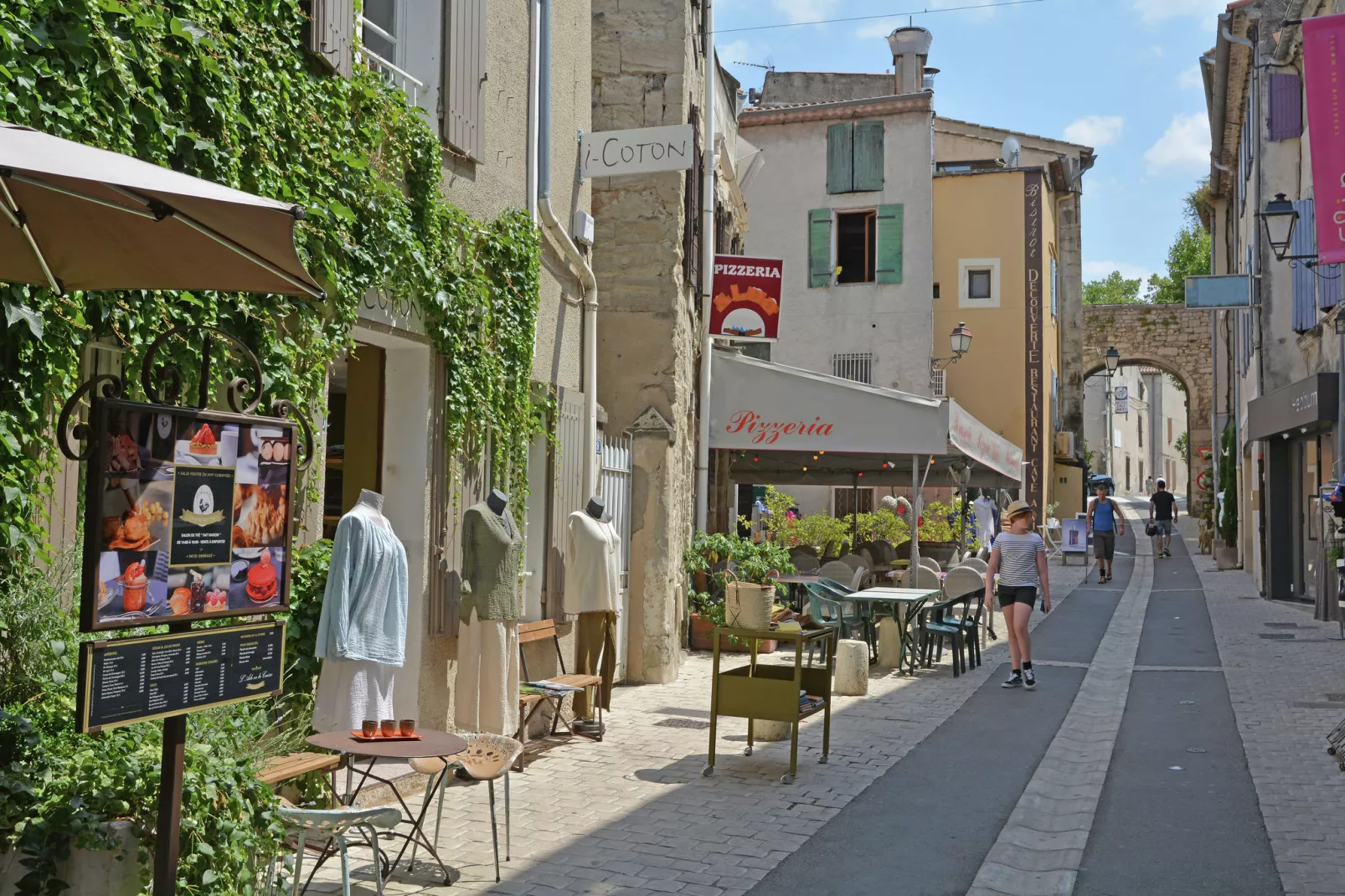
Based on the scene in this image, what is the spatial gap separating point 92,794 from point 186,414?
116 cm

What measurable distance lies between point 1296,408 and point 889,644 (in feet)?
25.1

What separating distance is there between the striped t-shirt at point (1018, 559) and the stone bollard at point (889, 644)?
1.44 m

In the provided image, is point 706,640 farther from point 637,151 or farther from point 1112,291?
point 1112,291

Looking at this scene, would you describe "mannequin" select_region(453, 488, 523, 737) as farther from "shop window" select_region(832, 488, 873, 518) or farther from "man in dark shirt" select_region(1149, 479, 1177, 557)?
"man in dark shirt" select_region(1149, 479, 1177, 557)

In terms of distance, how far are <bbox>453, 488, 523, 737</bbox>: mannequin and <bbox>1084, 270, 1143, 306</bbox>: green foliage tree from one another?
2384 inches

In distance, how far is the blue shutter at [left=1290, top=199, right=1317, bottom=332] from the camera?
16156 mm

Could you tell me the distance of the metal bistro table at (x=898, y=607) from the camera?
11.2 meters

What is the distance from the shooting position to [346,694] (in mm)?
5535

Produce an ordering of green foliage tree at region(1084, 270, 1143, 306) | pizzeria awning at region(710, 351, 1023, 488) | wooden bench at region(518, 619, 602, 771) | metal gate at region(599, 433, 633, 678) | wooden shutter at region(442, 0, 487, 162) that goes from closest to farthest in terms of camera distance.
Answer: wooden shutter at region(442, 0, 487, 162) → wooden bench at region(518, 619, 602, 771) → metal gate at region(599, 433, 633, 678) → pizzeria awning at region(710, 351, 1023, 488) → green foliage tree at region(1084, 270, 1143, 306)

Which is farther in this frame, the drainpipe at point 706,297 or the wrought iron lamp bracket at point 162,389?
the drainpipe at point 706,297

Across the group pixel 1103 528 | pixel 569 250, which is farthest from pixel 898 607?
pixel 1103 528

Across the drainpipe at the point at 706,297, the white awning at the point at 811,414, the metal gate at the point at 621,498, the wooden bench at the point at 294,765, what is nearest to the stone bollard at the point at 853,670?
the metal gate at the point at 621,498

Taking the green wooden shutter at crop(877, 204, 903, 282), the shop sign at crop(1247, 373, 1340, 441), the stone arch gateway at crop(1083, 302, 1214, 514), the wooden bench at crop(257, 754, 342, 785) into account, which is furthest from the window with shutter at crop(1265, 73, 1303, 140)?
the stone arch gateway at crop(1083, 302, 1214, 514)

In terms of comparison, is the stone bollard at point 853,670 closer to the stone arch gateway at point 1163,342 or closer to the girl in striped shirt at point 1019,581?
the girl in striped shirt at point 1019,581
